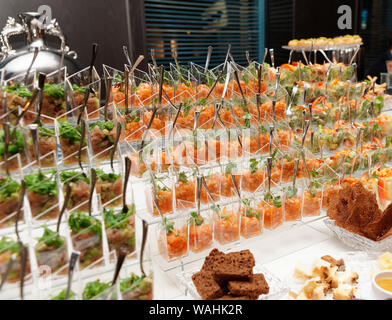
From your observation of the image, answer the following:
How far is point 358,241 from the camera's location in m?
1.27

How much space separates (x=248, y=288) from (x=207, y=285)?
11 centimetres

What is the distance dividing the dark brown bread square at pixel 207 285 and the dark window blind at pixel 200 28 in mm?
3738

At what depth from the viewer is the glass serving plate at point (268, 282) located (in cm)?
104

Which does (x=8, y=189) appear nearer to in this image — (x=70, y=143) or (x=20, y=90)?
(x=70, y=143)

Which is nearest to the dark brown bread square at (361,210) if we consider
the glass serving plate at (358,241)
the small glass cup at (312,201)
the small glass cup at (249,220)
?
the glass serving plate at (358,241)

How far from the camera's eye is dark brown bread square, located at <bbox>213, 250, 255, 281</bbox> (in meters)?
1.01

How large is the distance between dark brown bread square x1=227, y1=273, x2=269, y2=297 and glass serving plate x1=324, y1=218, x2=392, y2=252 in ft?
1.39

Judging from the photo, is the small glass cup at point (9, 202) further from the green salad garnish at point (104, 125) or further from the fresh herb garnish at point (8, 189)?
the green salad garnish at point (104, 125)

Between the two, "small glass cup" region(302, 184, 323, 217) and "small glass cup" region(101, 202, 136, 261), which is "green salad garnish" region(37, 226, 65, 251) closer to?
"small glass cup" region(101, 202, 136, 261)

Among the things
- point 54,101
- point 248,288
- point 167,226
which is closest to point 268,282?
point 248,288

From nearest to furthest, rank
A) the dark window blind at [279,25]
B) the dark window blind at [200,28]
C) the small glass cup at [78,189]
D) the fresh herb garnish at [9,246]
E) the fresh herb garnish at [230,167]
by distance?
1. the fresh herb garnish at [9,246]
2. the small glass cup at [78,189]
3. the fresh herb garnish at [230,167]
4. the dark window blind at [200,28]
5. the dark window blind at [279,25]
